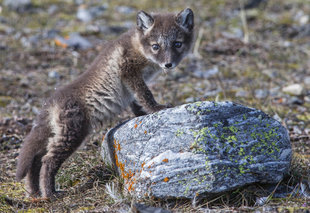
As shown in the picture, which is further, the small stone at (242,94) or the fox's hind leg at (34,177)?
the small stone at (242,94)

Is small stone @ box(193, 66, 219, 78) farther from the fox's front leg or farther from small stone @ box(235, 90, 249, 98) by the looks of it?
the fox's front leg

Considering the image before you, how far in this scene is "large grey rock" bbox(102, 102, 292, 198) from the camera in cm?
380

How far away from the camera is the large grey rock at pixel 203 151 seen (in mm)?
3801

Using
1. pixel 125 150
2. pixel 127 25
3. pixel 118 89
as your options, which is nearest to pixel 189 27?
pixel 118 89

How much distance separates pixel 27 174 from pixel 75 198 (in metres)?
0.95

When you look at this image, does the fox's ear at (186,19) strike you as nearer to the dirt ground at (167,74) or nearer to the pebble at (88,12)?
the dirt ground at (167,74)

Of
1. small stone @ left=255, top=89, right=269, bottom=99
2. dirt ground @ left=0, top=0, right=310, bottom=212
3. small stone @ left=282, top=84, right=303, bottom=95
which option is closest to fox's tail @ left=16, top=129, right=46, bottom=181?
dirt ground @ left=0, top=0, right=310, bottom=212

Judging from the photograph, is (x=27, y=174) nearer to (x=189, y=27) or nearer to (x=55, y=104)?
(x=55, y=104)

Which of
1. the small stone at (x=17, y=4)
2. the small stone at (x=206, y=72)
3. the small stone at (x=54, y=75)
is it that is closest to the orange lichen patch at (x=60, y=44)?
the small stone at (x=54, y=75)

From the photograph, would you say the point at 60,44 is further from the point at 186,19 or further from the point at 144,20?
the point at 186,19

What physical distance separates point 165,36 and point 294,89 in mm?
3756

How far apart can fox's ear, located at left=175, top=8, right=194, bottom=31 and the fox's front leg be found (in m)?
0.91

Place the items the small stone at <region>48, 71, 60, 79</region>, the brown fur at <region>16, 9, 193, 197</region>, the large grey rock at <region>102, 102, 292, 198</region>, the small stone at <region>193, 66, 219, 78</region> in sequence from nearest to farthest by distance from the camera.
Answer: the large grey rock at <region>102, 102, 292, 198</region>
the brown fur at <region>16, 9, 193, 197</region>
the small stone at <region>48, 71, 60, 79</region>
the small stone at <region>193, 66, 219, 78</region>

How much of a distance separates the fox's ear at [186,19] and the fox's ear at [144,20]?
14.0 inches
